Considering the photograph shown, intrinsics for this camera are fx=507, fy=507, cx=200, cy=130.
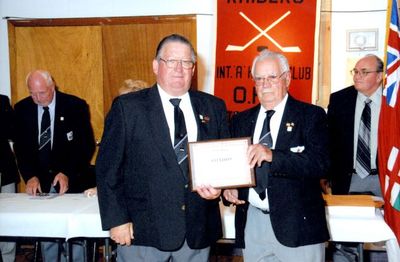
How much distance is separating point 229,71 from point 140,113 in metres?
3.20

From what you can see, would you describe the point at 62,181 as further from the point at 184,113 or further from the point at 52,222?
the point at 184,113

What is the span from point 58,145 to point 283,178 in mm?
2516

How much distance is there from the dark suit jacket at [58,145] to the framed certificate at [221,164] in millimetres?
2300

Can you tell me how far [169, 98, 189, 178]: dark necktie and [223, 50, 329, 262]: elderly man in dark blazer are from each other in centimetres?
30

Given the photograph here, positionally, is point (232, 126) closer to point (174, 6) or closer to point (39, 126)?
point (39, 126)

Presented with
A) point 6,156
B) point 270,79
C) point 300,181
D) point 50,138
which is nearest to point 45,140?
point 50,138

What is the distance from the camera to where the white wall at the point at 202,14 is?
541 centimetres

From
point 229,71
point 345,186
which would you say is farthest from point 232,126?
point 229,71

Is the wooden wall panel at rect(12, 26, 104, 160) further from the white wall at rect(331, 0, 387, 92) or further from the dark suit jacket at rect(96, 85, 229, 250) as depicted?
the dark suit jacket at rect(96, 85, 229, 250)

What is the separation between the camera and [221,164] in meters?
2.33

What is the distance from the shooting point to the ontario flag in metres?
3.62

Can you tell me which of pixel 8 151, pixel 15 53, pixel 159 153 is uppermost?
pixel 15 53

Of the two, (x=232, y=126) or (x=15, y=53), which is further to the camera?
(x=15, y=53)

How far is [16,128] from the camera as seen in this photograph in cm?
436
